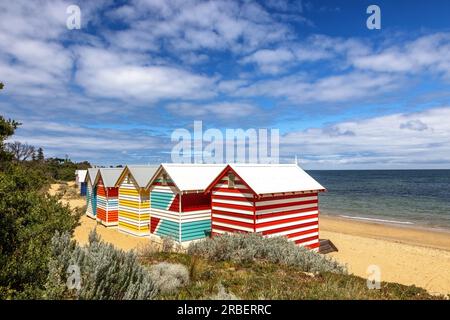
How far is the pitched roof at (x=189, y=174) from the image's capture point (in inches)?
727

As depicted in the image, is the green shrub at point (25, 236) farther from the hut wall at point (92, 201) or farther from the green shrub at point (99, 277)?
the hut wall at point (92, 201)

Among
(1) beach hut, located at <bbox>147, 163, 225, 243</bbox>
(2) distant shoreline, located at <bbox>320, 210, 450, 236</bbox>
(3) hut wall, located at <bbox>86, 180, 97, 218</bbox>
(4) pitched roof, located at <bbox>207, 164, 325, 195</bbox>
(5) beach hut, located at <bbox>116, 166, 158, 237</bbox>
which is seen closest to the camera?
(4) pitched roof, located at <bbox>207, 164, 325, 195</bbox>

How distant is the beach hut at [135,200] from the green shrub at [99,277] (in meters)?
15.6

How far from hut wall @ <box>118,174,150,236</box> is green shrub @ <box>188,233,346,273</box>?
11740 millimetres

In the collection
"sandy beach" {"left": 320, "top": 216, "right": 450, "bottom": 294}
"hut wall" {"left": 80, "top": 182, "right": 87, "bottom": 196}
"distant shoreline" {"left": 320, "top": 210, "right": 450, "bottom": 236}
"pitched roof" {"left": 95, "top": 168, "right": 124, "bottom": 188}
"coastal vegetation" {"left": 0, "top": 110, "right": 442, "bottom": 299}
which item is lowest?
"distant shoreline" {"left": 320, "top": 210, "right": 450, "bottom": 236}

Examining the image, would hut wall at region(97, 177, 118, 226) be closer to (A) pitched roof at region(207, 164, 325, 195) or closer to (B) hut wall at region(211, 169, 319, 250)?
(A) pitched roof at region(207, 164, 325, 195)

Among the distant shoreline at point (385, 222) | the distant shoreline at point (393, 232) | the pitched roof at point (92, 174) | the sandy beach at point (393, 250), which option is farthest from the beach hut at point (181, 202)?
the distant shoreline at point (385, 222)

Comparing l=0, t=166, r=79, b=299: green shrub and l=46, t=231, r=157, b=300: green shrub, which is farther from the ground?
l=0, t=166, r=79, b=299: green shrub

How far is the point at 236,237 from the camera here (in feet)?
36.3

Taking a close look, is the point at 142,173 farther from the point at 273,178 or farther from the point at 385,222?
the point at 385,222

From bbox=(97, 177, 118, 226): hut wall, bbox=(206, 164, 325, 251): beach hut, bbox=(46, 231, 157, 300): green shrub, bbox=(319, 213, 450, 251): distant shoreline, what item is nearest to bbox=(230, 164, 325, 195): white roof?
bbox=(206, 164, 325, 251): beach hut

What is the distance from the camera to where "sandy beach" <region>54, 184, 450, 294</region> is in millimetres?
15133

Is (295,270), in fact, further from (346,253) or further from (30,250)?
(346,253)
